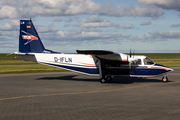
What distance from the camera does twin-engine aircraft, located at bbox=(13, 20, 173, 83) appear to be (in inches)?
807

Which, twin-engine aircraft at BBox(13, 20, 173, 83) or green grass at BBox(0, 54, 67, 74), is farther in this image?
green grass at BBox(0, 54, 67, 74)

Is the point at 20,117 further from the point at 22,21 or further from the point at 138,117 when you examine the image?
the point at 22,21

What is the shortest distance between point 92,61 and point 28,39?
767cm

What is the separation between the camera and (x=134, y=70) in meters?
20.8

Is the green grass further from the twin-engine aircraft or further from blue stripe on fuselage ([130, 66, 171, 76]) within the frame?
blue stripe on fuselage ([130, 66, 171, 76])

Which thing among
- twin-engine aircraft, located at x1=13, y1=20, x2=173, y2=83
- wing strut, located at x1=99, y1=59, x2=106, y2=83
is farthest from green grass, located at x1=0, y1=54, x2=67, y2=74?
wing strut, located at x1=99, y1=59, x2=106, y2=83

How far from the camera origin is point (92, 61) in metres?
21.7

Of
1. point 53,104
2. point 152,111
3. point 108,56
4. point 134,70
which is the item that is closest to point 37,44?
point 108,56

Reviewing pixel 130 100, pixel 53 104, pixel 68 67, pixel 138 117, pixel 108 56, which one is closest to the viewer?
pixel 138 117

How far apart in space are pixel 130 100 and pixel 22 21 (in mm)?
16457

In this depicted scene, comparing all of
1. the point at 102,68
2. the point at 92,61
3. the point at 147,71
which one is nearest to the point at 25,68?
the point at 92,61

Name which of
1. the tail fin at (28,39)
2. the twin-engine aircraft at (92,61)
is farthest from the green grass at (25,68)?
the twin-engine aircraft at (92,61)

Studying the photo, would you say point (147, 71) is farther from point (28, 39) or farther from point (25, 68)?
point (25, 68)

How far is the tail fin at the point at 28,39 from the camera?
2325cm
